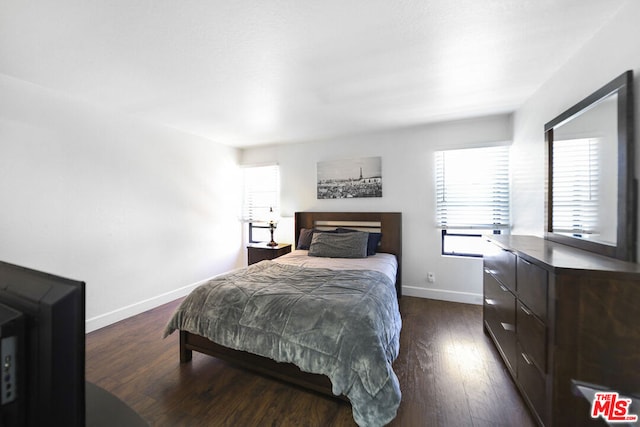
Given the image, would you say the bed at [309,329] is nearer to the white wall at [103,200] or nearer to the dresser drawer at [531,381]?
the dresser drawer at [531,381]

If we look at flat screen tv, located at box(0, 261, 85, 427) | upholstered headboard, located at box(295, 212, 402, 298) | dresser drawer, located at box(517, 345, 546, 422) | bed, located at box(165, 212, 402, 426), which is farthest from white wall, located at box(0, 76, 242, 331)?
dresser drawer, located at box(517, 345, 546, 422)

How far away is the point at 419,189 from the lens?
11.7ft

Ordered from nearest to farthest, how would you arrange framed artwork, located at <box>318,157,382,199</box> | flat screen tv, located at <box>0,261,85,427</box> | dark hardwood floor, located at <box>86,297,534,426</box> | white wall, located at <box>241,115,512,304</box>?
flat screen tv, located at <box>0,261,85,427</box> → dark hardwood floor, located at <box>86,297,534,426</box> → white wall, located at <box>241,115,512,304</box> → framed artwork, located at <box>318,157,382,199</box>

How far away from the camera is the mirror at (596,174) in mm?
1425

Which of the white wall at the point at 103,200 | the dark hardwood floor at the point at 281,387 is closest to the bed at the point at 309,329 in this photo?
the dark hardwood floor at the point at 281,387

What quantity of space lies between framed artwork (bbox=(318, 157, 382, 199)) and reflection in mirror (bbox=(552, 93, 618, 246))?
6.63 ft

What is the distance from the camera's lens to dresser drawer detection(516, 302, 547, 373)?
1.37 m

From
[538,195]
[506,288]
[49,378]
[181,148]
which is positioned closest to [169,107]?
[181,148]

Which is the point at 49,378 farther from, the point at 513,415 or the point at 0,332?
the point at 513,415

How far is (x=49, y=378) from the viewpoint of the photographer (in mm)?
434

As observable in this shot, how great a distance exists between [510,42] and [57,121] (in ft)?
12.9

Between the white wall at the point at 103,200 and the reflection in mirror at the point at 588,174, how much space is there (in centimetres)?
424

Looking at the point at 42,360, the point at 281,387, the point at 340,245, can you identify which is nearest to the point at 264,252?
the point at 340,245

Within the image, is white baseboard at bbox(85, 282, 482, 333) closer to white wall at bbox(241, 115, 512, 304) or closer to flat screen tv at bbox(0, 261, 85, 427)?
white wall at bbox(241, 115, 512, 304)
